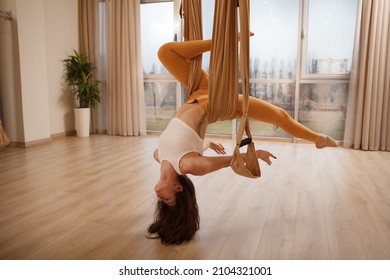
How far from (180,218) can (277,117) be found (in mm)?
865

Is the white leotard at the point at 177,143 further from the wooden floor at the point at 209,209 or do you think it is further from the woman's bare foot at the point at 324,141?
the woman's bare foot at the point at 324,141

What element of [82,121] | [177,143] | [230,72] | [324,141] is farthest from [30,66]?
[324,141]

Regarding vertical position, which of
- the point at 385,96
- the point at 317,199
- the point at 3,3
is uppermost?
the point at 3,3

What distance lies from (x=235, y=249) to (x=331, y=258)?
20.5 inches

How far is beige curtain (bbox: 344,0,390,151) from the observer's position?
4.71 m

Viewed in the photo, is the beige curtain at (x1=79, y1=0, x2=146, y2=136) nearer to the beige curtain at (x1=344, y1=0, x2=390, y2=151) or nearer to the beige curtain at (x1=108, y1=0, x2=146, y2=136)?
the beige curtain at (x1=108, y1=0, x2=146, y2=136)

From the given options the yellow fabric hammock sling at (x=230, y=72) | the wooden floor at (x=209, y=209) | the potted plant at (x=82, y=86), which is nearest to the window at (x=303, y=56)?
the wooden floor at (x=209, y=209)

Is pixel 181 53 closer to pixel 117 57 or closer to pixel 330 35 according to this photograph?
pixel 330 35

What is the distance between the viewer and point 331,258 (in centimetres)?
191

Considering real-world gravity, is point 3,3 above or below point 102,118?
above

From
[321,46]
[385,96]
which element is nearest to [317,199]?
[385,96]

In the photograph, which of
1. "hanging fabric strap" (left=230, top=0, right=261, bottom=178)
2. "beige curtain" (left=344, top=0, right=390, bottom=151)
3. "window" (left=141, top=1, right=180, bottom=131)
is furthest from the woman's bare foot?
"window" (left=141, top=1, right=180, bottom=131)

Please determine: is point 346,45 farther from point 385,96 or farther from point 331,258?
point 331,258

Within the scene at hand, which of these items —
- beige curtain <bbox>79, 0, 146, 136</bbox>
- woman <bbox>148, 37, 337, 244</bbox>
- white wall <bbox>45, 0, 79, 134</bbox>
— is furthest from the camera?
beige curtain <bbox>79, 0, 146, 136</bbox>
